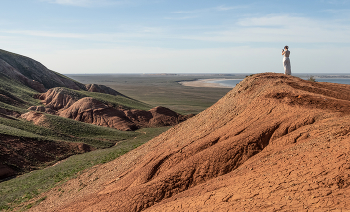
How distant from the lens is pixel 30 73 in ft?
253

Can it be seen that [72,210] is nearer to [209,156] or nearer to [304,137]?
[209,156]

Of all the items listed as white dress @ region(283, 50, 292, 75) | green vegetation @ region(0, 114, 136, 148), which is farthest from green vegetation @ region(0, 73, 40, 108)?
white dress @ region(283, 50, 292, 75)

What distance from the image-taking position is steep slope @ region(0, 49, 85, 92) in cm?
6850

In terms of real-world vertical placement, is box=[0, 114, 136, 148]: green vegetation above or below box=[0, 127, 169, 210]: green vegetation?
above

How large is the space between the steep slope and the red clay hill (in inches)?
2331

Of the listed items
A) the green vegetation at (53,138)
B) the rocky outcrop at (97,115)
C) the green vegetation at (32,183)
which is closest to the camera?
the green vegetation at (32,183)

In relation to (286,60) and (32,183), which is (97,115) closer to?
(32,183)

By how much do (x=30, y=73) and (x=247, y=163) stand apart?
3147 inches

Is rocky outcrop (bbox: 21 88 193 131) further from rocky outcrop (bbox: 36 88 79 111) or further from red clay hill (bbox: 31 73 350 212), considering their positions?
red clay hill (bbox: 31 73 350 212)

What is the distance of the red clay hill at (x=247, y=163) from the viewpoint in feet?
27.7

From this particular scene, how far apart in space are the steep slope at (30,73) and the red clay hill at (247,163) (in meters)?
59.2

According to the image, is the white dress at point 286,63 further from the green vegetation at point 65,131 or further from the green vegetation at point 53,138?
the green vegetation at point 65,131

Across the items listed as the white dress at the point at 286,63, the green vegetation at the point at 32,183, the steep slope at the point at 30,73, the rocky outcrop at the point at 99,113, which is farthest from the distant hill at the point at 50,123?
the white dress at the point at 286,63

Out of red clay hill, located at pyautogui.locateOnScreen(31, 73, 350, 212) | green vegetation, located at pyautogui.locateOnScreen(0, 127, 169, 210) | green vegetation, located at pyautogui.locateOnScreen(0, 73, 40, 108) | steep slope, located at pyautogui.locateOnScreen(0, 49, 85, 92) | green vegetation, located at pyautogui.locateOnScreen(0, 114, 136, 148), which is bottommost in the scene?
green vegetation, located at pyautogui.locateOnScreen(0, 127, 169, 210)
